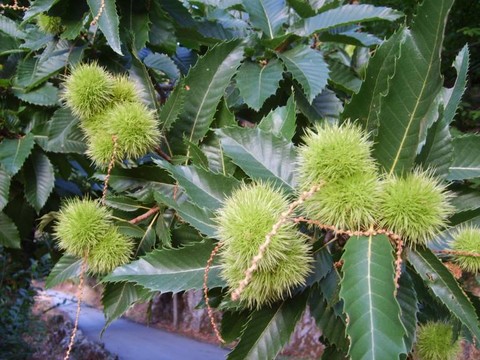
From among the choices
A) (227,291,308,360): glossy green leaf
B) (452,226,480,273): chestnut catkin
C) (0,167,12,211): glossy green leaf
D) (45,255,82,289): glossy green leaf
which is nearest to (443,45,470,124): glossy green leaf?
(452,226,480,273): chestnut catkin

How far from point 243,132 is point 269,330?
0.39 meters

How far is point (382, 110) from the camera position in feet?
2.48

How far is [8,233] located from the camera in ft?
5.56

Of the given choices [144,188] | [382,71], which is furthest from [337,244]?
[144,188]

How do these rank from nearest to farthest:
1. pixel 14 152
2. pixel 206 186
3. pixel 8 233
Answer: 1. pixel 206 186
2. pixel 14 152
3. pixel 8 233

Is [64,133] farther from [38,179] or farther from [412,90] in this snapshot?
[412,90]

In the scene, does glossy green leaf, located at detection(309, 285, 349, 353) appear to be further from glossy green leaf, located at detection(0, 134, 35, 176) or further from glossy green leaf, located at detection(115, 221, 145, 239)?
glossy green leaf, located at detection(0, 134, 35, 176)

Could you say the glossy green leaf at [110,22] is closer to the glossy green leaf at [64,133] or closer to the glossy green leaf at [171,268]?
the glossy green leaf at [64,133]

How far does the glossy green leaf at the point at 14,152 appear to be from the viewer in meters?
1.48

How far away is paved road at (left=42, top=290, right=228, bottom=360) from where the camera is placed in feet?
27.6

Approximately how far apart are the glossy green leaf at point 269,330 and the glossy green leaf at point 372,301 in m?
0.28

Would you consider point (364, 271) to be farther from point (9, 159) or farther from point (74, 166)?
point (74, 166)

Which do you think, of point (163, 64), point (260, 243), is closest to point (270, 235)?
point (260, 243)

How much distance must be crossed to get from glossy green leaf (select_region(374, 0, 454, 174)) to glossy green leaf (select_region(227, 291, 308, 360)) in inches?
13.0
